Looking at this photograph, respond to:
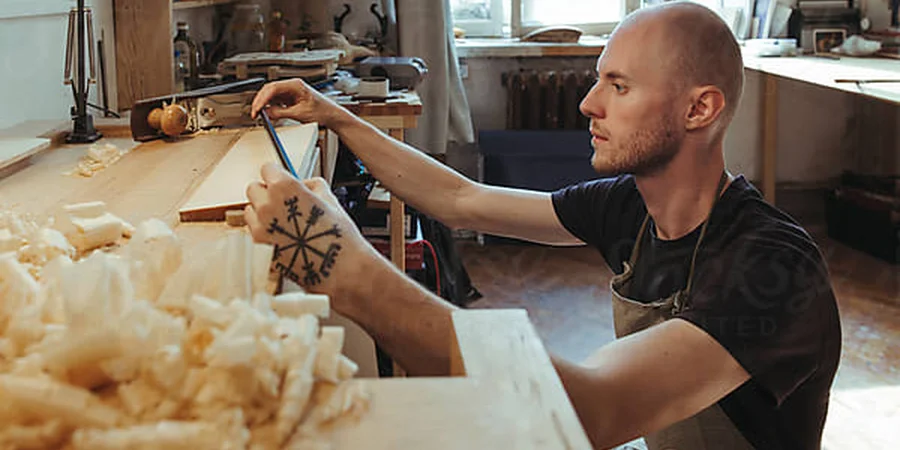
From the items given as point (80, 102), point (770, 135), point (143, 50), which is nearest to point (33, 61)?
point (80, 102)

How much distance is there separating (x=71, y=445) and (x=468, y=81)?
4159 millimetres

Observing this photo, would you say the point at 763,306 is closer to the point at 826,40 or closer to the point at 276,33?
the point at 276,33

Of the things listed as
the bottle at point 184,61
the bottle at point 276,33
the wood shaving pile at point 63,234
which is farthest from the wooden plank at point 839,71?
the wood shaving pile at point 63,234

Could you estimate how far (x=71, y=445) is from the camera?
1.73ft

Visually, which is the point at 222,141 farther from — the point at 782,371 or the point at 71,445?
the point at 71,445

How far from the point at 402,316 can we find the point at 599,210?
2.74 ft

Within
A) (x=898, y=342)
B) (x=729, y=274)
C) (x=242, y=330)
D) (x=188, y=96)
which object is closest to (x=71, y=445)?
(x=242, y=330)

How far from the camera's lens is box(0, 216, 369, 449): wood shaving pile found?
1.73ft

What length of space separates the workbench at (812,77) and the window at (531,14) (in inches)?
30.9

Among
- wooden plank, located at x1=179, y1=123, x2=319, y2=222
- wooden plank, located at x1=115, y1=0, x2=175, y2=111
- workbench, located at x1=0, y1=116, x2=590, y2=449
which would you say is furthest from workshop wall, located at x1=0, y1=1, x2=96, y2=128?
workbench, located at x1=0, y1=116, x2=590, y2=449

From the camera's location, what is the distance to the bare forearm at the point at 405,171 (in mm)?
1697

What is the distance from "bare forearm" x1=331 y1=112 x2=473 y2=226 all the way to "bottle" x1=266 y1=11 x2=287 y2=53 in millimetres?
2352

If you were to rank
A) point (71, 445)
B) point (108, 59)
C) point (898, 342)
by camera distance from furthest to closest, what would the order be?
point (898, 342)
point (108, 59)
point (71, 445)

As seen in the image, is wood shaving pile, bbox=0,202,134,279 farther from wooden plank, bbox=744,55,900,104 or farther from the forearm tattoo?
wooden plank, bbox=744,55,900,104
